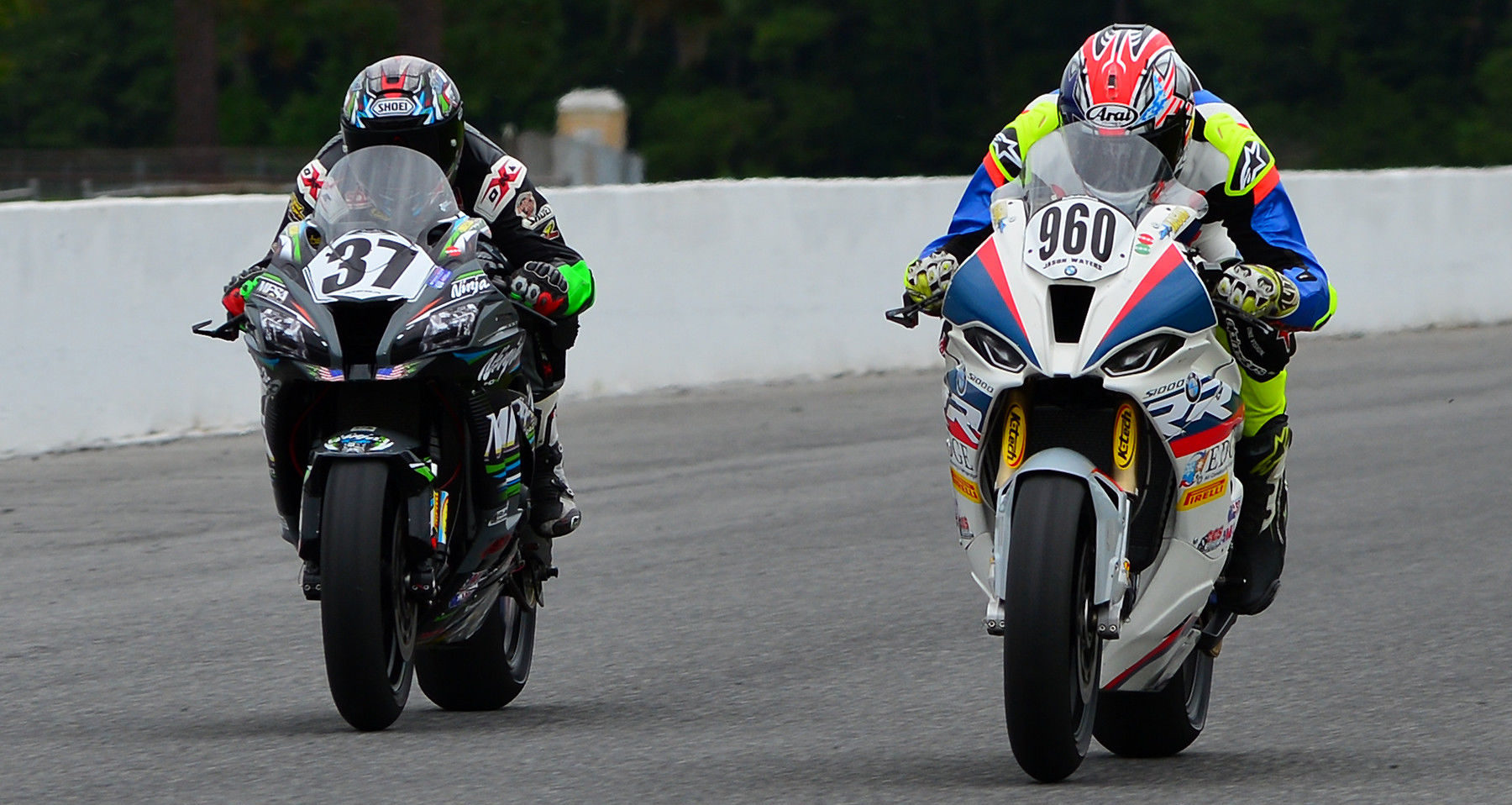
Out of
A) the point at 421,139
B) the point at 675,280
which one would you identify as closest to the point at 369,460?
the point at 421,139

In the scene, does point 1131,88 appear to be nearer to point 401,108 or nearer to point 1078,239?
point 1078,239

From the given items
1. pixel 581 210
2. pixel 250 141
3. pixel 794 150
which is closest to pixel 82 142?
pixel 250 141

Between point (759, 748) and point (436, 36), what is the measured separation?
30.5 metres

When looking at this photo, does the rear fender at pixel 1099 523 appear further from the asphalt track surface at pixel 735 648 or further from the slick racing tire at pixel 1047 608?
the asphalt track surface at pixel 735 648

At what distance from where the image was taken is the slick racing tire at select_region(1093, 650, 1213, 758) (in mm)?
5383

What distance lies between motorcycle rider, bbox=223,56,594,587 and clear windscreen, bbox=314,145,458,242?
13 cm

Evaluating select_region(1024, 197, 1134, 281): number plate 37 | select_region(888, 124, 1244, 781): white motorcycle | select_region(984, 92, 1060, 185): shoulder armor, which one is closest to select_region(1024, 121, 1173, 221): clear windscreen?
select_region(888, 124, 1244, 781): white motorcycle

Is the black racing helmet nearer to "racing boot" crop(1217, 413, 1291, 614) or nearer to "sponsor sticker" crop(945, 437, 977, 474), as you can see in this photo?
"sponsor sticker" crop(945, 437, 977, 474)

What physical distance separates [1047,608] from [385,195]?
2002 millimetres

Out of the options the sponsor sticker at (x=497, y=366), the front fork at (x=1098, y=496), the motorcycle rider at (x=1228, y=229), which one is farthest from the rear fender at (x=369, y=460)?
the front fork at (x=1098, y=496)

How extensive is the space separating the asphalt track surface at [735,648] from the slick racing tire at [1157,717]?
0.19 ft

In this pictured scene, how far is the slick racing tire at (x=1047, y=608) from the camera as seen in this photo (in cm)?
454

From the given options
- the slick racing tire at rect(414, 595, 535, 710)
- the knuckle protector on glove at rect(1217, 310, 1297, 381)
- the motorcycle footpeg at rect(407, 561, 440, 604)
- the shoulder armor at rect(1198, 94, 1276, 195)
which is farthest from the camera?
the slick racing tire at rect(414, 595, 535, 710)

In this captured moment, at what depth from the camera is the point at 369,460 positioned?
5305mm
